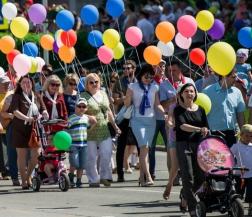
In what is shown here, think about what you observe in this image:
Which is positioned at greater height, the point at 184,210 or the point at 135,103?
the point at 135,103

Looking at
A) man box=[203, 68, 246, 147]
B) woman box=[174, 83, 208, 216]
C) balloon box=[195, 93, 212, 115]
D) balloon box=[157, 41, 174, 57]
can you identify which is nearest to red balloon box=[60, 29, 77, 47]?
balloon box=[157, 41, 174, 57]

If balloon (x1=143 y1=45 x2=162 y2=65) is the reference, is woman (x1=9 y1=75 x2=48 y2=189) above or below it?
below

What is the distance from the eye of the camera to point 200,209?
16312 millimetres

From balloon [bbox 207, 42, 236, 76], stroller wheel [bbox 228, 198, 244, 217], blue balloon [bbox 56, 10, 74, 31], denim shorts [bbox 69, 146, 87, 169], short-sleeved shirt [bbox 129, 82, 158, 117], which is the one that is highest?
blue balloon [bbox 56, 10, 74, 31]

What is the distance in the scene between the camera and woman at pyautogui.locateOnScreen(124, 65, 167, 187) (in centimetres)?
2114

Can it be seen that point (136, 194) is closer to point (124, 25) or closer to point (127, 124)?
point (127, 124)

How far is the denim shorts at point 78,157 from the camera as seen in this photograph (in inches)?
830

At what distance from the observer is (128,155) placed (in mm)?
23594

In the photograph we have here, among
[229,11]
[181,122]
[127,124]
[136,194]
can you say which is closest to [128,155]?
[127,124]

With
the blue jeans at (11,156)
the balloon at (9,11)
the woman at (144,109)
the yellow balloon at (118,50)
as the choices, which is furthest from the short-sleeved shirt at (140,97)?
the balloon at (9,11)

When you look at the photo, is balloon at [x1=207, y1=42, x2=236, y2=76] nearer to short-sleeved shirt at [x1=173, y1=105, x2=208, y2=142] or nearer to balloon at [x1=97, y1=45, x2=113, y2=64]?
short-sleeved shirt at [x1=173, y1=105, x2=208, y2=142]

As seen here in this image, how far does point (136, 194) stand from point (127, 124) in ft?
A: 8.84

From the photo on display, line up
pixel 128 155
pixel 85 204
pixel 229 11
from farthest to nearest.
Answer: pixel 229 11 → pixel 128 155 → pixel 85 204

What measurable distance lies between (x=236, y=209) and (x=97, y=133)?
5.63 m
